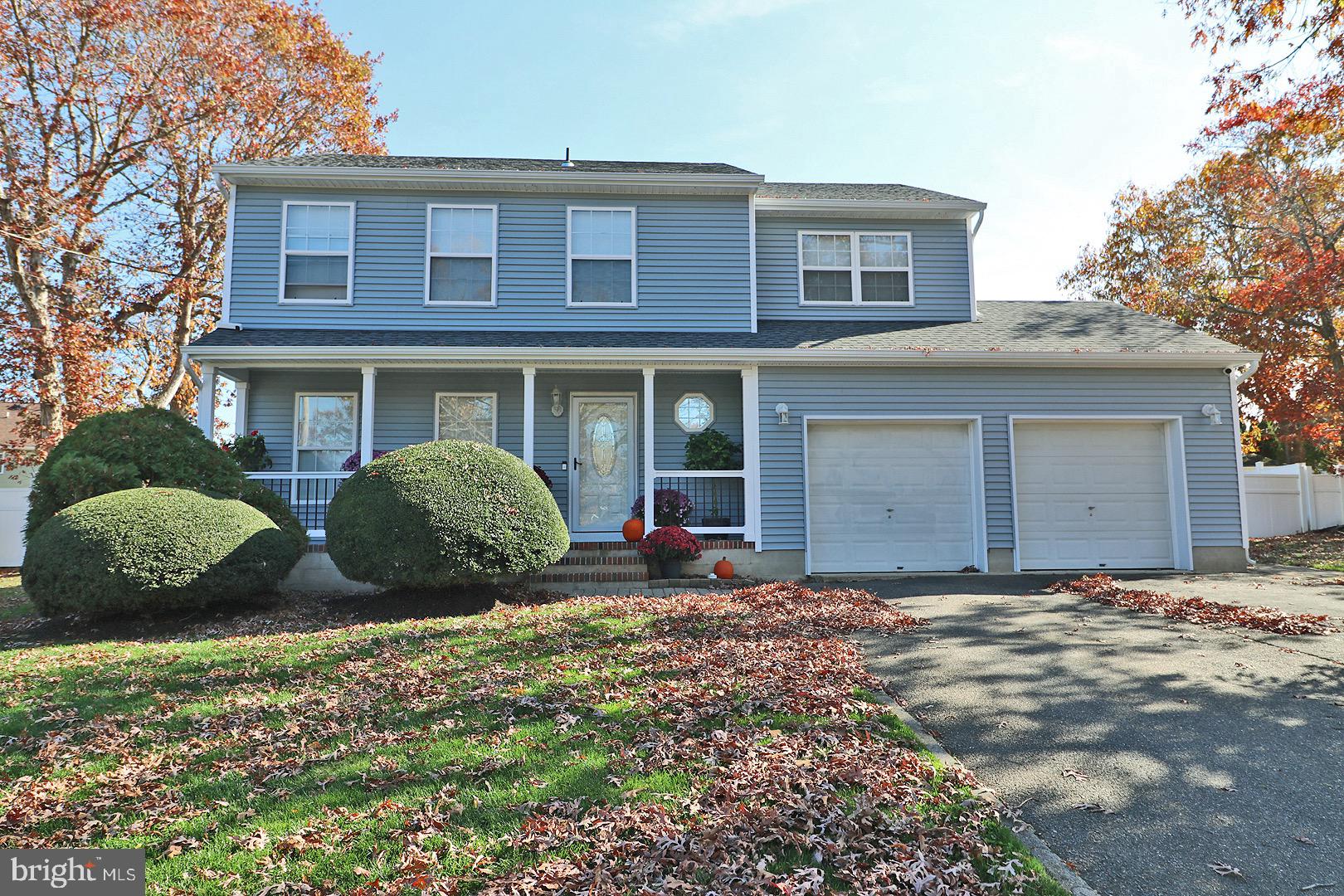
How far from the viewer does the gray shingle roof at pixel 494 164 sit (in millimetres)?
11758

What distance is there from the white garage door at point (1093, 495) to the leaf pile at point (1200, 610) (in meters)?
1.80

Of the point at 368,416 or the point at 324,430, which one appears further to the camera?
the point at 324,430

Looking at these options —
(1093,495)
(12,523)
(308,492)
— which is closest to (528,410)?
(308,492)

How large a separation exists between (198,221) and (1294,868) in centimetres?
2231

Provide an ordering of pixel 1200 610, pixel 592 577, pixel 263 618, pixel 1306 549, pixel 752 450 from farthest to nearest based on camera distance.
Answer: pixel 1306 549 → pixel 752 450 → pixel 592 577 → pixel 263 618 → pixel 1200 610

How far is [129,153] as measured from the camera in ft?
54.4

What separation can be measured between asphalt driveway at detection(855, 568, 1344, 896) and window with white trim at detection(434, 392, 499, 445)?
24.3 ft

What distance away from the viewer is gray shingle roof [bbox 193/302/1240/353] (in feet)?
35.3

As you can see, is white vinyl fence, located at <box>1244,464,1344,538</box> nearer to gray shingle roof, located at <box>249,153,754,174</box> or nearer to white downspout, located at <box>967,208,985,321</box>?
white downspout, located at <box>967,208,985,321</box>

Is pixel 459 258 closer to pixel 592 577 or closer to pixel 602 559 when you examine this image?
pixel 602 559

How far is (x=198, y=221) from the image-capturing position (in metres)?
18.2

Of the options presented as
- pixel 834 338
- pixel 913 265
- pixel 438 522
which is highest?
pixel 913 265

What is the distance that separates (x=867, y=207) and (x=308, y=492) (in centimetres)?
1010

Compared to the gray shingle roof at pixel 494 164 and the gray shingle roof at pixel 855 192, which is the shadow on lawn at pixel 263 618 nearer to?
the gray shingle roof at pixel 494 164
